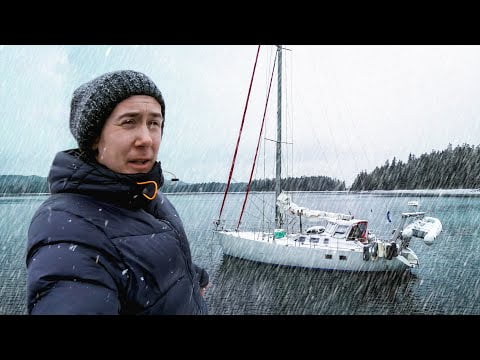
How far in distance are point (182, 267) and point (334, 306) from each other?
13.9 m

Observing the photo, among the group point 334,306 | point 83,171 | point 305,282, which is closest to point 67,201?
point 83,171

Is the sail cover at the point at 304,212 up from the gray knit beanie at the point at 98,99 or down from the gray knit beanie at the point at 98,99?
down

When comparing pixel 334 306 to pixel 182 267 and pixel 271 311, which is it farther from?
pixel 182 267

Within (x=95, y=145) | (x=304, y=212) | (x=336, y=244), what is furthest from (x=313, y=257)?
(x=95, y=145)

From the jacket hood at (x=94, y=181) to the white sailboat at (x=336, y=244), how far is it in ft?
46.1

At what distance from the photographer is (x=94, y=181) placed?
1049 mm

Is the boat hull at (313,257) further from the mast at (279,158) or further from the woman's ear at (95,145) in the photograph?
the woman's ear at (95,145)

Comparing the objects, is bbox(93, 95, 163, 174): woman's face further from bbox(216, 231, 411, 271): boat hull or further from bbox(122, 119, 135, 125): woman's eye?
bbox(216, 231, 411, 271): boat hull

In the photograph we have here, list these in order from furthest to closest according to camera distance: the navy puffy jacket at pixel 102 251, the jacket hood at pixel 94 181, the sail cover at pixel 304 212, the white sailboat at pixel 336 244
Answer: the sail cover at pixel 304 212
the white sailboat at pixel 336 244
the jacket hood at pixel 94 181
the navy puffy jacket at pixel 102 251

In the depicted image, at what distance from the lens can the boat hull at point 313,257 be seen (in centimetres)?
1429

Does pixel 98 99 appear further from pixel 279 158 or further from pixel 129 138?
pixel 279 158

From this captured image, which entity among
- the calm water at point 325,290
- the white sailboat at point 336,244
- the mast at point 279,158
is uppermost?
the mast at point 279,158

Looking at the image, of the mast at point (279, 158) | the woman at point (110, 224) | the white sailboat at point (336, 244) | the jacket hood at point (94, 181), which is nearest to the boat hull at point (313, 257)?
the white sailboat at point (336, 244)

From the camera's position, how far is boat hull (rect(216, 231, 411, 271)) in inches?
563
